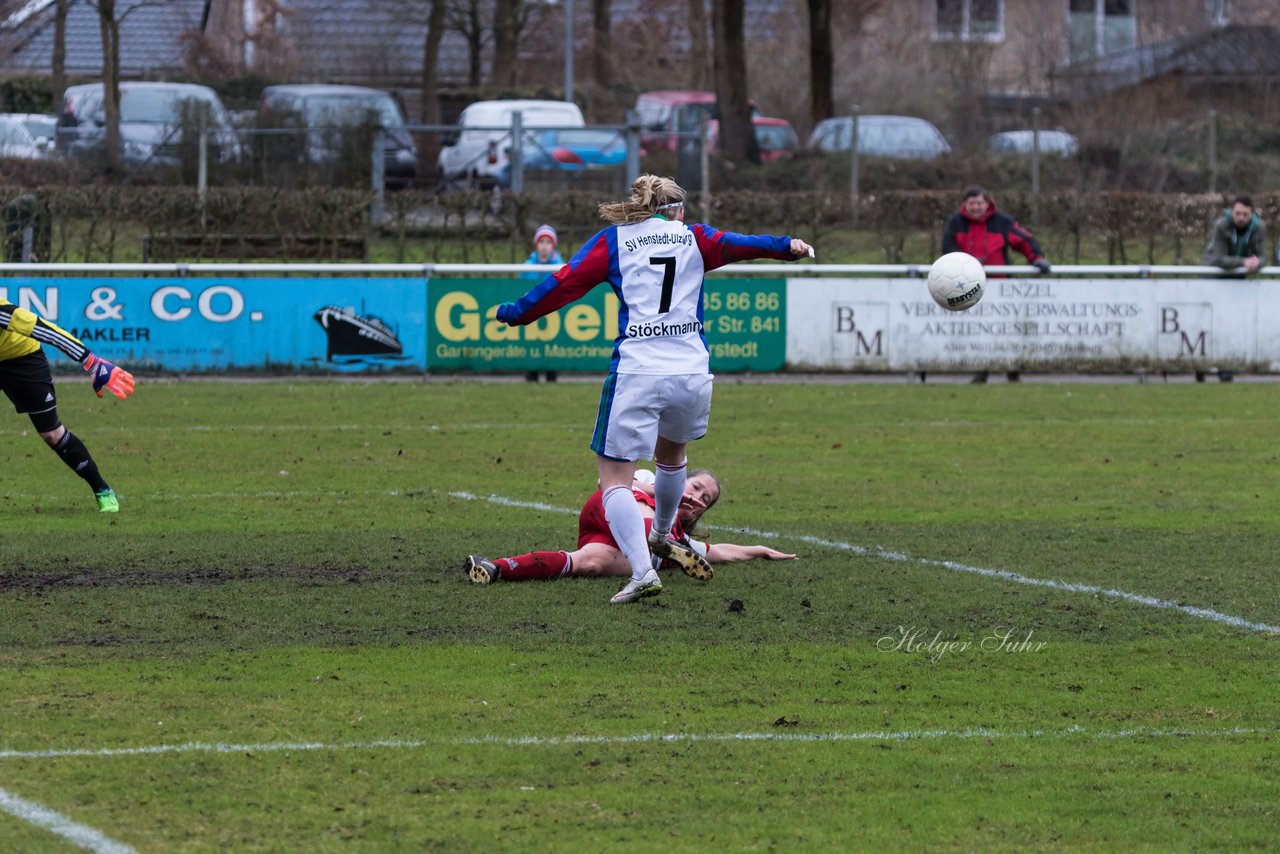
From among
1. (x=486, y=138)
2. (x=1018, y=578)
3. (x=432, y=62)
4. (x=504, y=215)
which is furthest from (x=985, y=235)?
(x=432, y=62)

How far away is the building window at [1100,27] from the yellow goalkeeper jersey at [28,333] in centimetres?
3878

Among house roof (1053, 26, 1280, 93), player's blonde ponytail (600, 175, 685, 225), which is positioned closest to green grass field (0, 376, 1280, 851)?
player's blonde ponytail (600, 175, 685, 225)

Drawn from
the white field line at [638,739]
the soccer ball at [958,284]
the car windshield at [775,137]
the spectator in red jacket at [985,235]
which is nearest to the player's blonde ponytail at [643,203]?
the soccer ball at [958,284]

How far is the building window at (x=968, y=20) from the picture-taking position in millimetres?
49375

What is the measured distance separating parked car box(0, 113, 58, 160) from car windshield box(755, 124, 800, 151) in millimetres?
13063

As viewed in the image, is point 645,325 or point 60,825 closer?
point 60,825

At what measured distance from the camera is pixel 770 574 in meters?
8.90

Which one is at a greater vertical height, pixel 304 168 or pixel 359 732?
pixel 304 168

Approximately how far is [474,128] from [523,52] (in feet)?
98.5

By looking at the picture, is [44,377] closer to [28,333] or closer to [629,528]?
[28,333]

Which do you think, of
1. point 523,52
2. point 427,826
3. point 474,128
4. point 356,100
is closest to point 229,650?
point 427,826

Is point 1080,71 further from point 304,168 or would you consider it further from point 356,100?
point 304,168

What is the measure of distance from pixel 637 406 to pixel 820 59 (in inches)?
1205

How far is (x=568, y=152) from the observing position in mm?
29094
